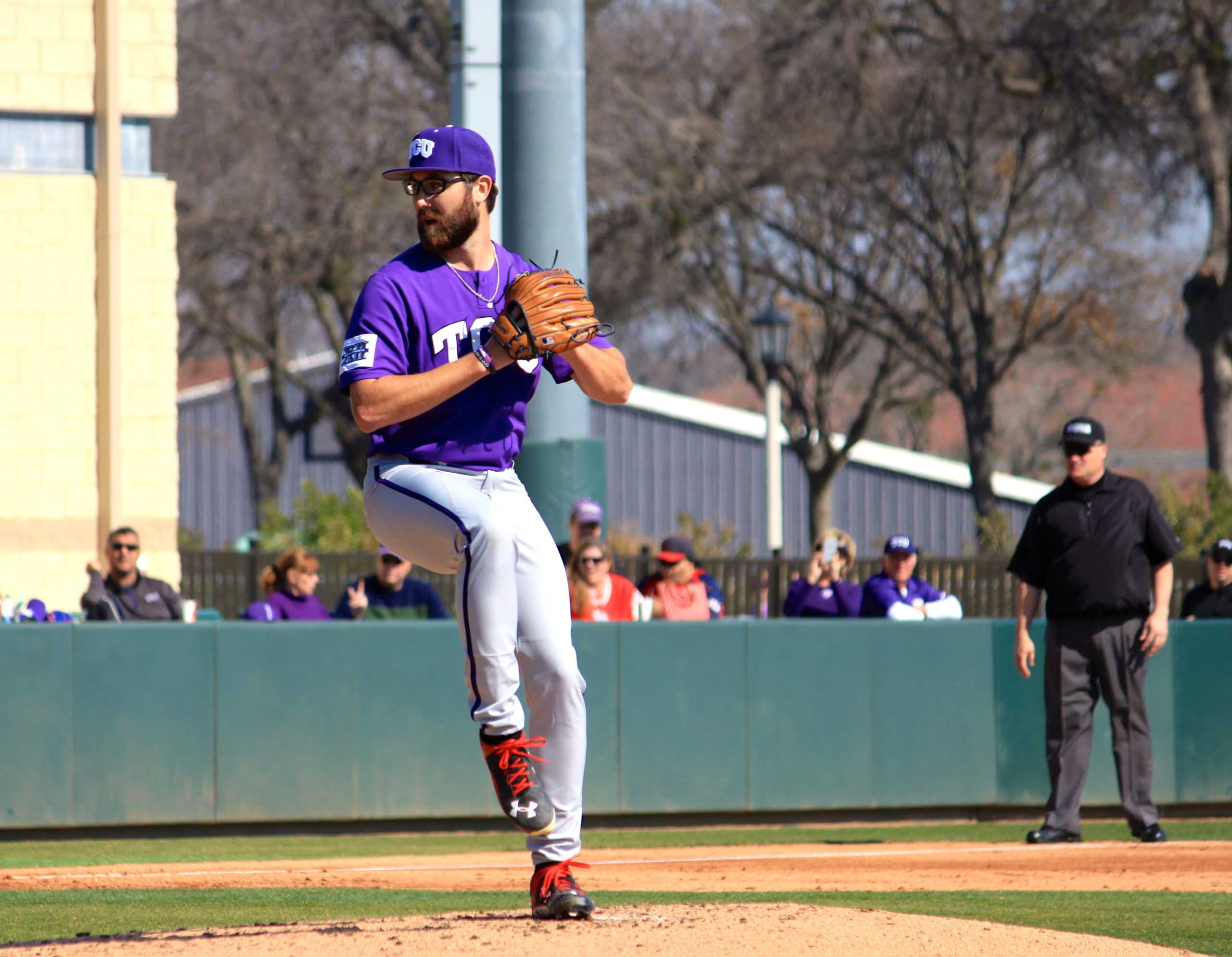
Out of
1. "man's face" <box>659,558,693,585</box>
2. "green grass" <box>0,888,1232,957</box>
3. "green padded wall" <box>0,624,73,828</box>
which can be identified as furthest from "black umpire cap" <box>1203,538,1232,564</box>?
"green padded wall" <box>0,624,73,828</box>

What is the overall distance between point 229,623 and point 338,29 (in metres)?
21.2

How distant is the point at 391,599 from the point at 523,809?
21.2 ft

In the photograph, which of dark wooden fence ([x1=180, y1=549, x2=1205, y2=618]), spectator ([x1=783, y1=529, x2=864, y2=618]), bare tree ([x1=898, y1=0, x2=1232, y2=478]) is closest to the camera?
A: spectator ([x1=783, y1=529, x2=864, y2=618])

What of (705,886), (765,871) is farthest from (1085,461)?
(705,886)

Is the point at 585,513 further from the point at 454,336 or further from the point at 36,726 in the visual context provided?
the point at 454,336

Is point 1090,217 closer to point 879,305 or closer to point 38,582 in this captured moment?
point 879,305

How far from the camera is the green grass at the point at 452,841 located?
9320 mm

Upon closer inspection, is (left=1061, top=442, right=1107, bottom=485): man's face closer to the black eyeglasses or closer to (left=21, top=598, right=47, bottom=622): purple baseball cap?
the black eyeglasses

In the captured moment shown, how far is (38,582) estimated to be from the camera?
1392 centimetres

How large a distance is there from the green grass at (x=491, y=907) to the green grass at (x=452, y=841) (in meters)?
2.05

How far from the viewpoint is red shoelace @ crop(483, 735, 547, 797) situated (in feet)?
15.2

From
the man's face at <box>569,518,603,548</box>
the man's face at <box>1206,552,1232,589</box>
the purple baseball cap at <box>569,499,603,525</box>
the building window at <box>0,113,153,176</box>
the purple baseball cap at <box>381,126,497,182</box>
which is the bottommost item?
the man's face at <box>1206,552,1232,589</box>

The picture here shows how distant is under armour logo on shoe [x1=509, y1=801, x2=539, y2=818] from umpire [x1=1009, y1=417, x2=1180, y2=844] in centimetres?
480

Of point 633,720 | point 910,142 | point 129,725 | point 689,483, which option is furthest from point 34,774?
point 689,483
